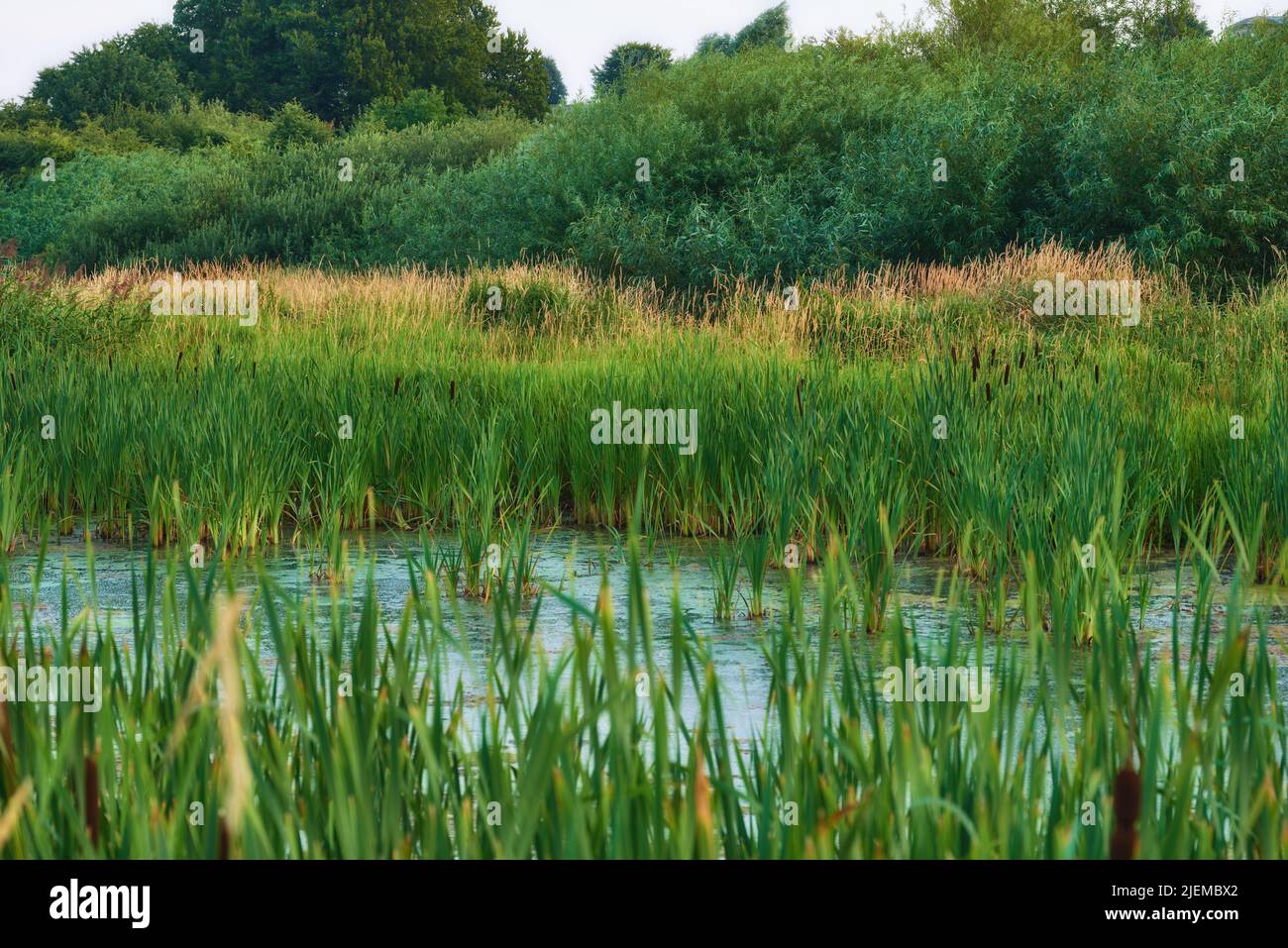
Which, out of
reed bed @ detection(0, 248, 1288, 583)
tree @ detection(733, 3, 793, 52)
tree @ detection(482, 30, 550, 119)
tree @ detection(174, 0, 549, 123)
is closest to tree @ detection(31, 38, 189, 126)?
tree @ detection(174, 0, 549, 123)

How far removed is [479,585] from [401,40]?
5020 centimetres

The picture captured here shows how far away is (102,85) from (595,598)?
160 feet

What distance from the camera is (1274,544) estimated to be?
20.6ft

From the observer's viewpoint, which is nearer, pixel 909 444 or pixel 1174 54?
pixel 909 444

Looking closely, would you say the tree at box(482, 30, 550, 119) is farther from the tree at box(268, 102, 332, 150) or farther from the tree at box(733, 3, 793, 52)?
the tree at box(268, 102, 332, 150)

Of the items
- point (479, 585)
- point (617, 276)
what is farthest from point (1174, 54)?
point (479, 585)

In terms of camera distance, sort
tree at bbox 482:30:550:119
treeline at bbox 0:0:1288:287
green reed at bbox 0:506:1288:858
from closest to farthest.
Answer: green reed at bbox 0:506:1288:858
treeline at bbox 0:0:1288:287
tree at bbox 482:30:550:119

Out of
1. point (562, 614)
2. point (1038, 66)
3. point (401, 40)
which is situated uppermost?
point (401, 40)

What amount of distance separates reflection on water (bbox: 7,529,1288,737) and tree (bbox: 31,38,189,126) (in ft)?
148

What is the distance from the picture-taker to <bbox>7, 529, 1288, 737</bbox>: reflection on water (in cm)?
469

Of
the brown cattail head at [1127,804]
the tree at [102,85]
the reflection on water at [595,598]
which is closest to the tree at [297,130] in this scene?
the tree at [102,85]

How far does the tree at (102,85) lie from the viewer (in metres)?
48.2
